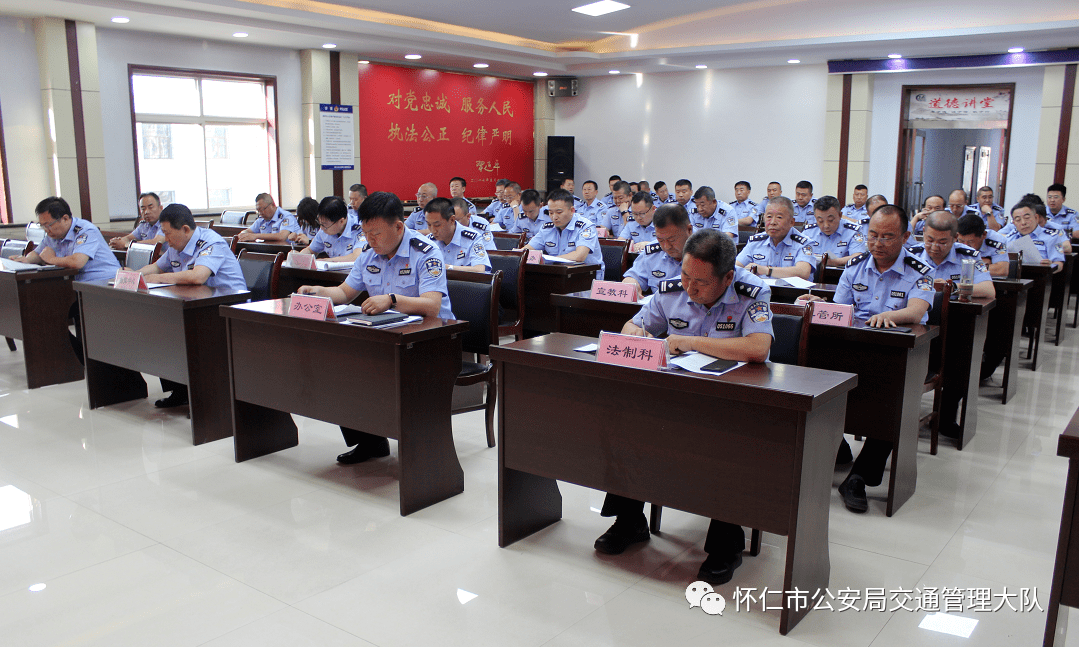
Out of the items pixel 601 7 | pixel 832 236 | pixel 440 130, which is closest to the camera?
pixel 832 236

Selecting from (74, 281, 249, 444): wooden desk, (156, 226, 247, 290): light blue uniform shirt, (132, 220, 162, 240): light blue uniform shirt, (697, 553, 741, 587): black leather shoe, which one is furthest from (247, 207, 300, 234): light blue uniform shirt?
(697, 553, 741, 587): black leather shoe

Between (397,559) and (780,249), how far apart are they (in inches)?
122

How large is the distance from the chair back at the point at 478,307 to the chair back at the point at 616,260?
6.95 ft

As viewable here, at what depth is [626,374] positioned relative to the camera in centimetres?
218

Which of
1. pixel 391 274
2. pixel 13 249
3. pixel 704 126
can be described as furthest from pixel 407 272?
A: pixel 704 126

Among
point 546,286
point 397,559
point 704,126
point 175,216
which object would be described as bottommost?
point 397,559

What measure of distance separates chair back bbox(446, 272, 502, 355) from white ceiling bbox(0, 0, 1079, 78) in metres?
5.01

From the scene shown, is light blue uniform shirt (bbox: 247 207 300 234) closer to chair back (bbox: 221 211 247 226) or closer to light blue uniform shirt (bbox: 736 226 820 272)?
chair back (bbox: 221 211 247 226)

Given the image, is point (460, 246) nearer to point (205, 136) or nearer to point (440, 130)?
point (205, 136)

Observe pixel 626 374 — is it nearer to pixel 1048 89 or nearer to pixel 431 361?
pixel 431 361

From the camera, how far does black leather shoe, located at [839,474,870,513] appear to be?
290 centimetres

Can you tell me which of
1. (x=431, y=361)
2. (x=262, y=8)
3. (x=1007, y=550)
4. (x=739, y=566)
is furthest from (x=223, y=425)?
(x=262, y=8)

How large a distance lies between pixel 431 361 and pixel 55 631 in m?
1.37

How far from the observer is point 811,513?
2096mm
